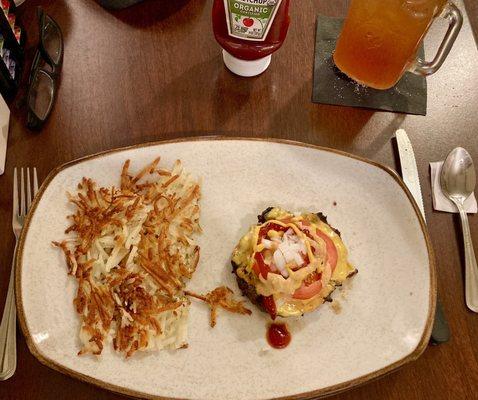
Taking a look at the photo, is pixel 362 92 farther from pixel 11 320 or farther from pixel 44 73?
pixel 11 320

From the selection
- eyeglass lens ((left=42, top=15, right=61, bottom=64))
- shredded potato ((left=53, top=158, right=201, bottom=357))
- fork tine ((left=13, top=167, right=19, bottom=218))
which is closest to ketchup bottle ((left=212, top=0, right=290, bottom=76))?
shredded potato ((left=53, top=158, right=201, bottom=357))

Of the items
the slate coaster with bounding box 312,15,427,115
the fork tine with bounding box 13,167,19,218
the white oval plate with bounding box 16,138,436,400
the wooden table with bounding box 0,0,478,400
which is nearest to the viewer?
the white oval plate with bounding box 16,138,436,400

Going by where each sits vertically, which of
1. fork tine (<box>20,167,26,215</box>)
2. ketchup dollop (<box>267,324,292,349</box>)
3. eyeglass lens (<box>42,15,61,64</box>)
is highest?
eyeglass lens (<box>42,15,61,64</box>)

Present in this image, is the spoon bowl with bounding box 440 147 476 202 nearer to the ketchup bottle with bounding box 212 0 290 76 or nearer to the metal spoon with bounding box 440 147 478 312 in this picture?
the metal spoon with bounding box 440 147 478 312

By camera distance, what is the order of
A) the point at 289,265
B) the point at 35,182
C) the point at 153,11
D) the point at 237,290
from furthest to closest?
1. the point at 153,11
2. the point at 35,182
3. the point at 237,290
4. the point at 289,265

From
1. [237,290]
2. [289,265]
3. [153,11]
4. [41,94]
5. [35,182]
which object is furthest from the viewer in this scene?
[153,11]

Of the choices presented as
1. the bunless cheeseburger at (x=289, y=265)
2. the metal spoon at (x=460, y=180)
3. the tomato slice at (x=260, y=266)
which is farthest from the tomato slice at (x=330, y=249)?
the metal spoon at (x=460, y=180)

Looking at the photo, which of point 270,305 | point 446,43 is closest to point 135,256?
point 270,305

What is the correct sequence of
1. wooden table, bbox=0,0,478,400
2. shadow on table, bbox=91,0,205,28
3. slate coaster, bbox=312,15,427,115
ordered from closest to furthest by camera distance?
wooden table, bbox=0,0,478,400
slate coaster, bbox=312,15,427,115
shadow on table, bbox=91,0,205,28
